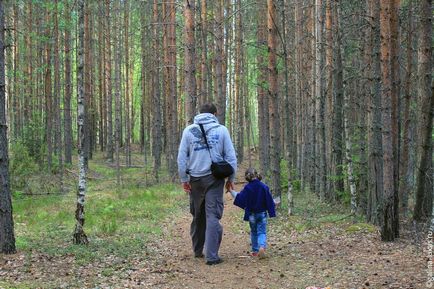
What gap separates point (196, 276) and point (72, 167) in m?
18.2

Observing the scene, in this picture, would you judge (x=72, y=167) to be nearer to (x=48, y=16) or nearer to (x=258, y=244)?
(x=48, y=16)

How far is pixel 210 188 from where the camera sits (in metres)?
7.21

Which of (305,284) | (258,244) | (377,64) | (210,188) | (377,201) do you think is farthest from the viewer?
(377,201)

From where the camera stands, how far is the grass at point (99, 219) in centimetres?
801

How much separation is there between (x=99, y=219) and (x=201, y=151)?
5394 millimetres

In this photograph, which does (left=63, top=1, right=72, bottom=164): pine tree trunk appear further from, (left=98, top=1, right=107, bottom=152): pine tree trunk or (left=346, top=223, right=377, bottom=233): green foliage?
(left=346, top=223, right=377, bottom=233): green foliage

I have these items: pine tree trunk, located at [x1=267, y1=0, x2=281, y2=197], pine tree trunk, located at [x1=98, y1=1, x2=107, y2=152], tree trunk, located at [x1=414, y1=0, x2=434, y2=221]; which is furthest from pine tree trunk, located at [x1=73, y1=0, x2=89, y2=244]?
pine tree trunk, located at [x1=98, y1=1, x2=107, y2=152]

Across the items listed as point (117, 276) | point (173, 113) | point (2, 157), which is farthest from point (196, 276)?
point (173, 113)

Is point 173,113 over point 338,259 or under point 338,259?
over

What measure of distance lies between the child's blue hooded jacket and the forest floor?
0.81 m

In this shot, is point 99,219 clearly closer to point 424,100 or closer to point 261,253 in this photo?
point 261,253

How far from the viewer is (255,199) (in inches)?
300

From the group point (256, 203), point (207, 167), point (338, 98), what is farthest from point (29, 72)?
point (256, 203)

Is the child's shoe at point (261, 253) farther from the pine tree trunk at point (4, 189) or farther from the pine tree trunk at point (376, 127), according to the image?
the pine tree trunk at point (4, 189)
